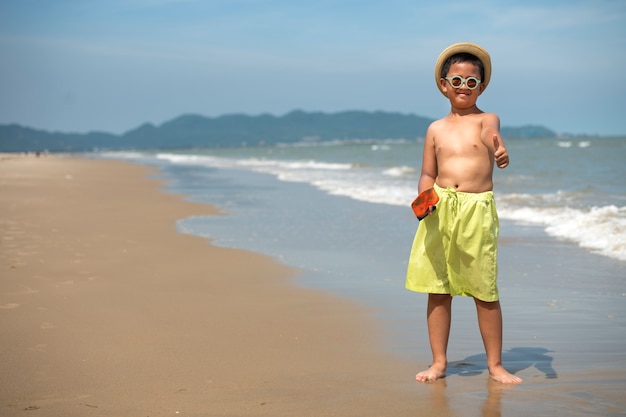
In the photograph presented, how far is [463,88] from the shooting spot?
3840 millimetres

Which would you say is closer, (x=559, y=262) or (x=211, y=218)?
(x=559, y=262)

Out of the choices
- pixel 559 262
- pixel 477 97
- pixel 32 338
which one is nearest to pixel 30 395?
pixel 32 338

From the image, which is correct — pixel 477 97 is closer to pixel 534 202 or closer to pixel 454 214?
pixel 454 214

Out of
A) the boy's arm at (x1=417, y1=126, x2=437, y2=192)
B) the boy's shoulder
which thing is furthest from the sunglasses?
the boy's arm at (x1=417, y1=126, x2=437, y2=192)

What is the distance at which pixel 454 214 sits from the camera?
150 inches

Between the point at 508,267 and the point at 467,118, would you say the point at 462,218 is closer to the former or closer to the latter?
the point at 467,118

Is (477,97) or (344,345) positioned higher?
(477,97)

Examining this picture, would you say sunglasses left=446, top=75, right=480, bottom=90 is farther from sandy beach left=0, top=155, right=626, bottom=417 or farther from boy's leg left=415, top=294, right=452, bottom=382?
sandy beach left=0, top=155, right=626, bottom=417

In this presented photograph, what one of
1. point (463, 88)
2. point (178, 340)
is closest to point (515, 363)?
point (463, 88)

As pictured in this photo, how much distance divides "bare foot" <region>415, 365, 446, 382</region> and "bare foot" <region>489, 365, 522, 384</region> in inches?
9.9

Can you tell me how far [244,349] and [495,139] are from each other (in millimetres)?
1927

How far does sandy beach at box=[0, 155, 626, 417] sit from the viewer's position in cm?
346

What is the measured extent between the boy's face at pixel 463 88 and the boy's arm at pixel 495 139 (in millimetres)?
127

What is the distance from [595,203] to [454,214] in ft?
37.5
